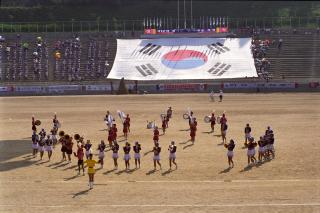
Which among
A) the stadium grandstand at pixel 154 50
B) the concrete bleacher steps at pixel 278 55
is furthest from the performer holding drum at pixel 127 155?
the concrete bleacher steps at pixel 278 55

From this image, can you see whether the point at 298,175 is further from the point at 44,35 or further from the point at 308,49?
the point at 44,35

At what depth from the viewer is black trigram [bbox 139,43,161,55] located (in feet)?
263

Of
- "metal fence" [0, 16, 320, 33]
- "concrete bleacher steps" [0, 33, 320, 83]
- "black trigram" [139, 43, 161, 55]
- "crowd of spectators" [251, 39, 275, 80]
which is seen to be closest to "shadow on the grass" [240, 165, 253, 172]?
"crowd of spectators" [251, 39, 275, 80]

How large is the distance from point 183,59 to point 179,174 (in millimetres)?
46917

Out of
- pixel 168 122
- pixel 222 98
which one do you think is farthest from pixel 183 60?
pixel 168 122

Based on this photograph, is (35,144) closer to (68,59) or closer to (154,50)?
(154,50)

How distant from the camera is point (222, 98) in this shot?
209 feet

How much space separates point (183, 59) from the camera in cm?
7831

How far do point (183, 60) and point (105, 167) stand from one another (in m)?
45.1

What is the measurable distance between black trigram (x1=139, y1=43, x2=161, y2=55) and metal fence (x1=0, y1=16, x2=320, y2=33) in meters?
10.5

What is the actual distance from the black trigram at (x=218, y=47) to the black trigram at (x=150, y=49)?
651 cm

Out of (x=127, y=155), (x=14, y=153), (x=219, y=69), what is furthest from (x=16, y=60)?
(x=127, y=155)

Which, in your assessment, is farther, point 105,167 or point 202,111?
point 202,111

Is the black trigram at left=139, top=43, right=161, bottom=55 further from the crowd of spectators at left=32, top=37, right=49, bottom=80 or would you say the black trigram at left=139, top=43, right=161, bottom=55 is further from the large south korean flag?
the crowd of spectators at left=32, top=37, right=49, bottom=80
